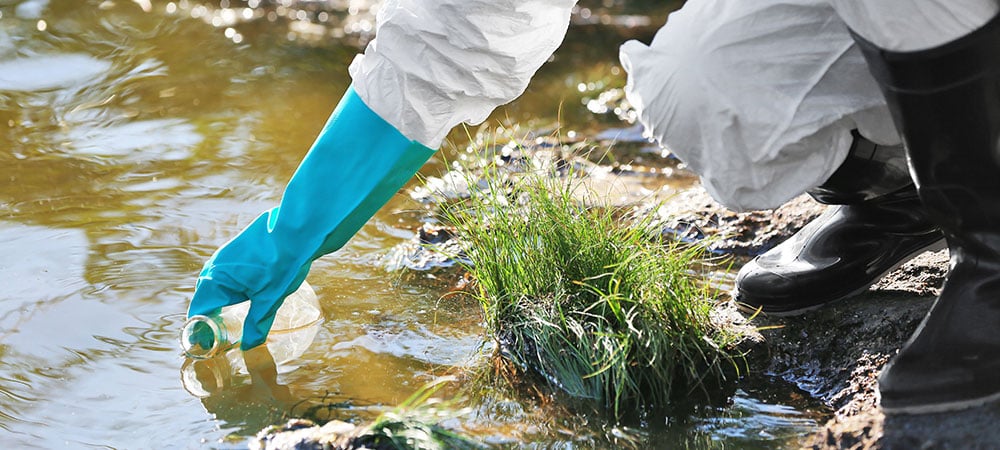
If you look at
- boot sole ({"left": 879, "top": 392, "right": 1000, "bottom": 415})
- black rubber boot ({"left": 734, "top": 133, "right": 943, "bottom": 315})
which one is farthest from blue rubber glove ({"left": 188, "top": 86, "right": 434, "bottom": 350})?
boot sole ({"left": 879, "top": 392, "right": 1000, "bottom": 415})

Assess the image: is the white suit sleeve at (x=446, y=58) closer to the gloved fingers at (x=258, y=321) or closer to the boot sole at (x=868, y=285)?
the gloved fingers at (x=258, y=321)

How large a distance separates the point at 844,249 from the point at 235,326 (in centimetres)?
133

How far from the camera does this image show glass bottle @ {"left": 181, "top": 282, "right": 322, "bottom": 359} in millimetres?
2359

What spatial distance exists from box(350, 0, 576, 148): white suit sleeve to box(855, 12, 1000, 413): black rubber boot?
634mm

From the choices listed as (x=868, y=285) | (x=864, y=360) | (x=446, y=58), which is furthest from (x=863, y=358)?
(x=446, y=58)

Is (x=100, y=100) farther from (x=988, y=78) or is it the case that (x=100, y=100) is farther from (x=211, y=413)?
(x=988, y=78)

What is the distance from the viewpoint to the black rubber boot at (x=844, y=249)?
7.59ft

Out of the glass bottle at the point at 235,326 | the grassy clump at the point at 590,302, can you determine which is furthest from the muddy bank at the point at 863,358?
the glass bottle at the point at 235,326

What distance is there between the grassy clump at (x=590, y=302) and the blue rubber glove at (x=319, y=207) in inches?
14.2

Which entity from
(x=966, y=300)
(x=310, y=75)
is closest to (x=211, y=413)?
(x=966, y=300)

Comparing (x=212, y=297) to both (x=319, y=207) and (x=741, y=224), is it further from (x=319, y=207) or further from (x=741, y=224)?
(x=741, y=224)

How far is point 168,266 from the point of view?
9.62ft

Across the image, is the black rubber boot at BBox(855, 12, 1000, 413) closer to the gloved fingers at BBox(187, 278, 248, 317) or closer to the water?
the water

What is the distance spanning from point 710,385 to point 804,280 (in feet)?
1.03
